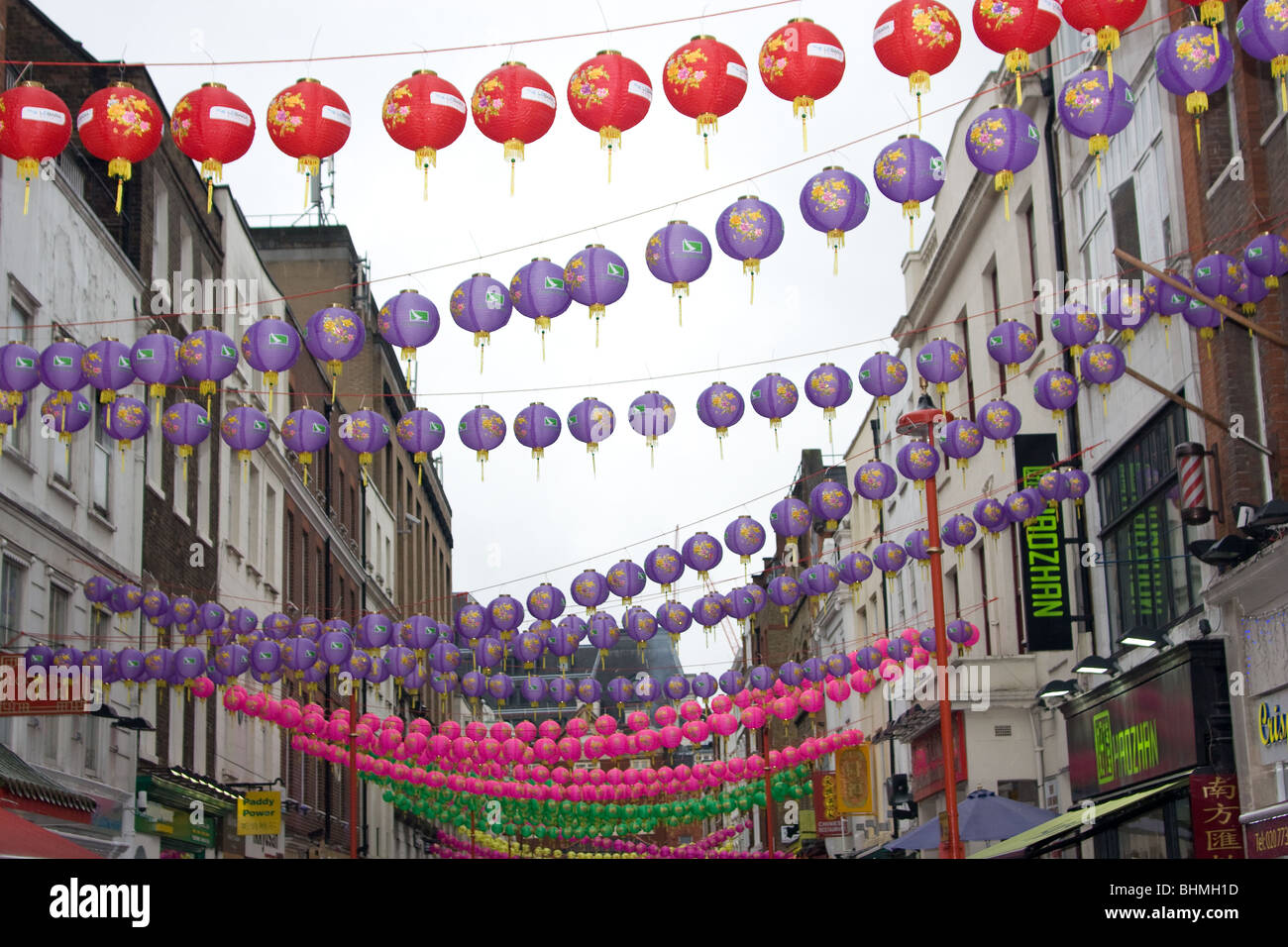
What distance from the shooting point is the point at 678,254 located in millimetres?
12859

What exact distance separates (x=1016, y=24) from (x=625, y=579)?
11.7 metres

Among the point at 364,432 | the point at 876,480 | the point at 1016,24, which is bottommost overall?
the point at 876,480

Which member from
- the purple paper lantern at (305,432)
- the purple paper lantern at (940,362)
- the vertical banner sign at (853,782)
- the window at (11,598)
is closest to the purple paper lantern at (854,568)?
Answer: the purple paper lantern at (940,362)

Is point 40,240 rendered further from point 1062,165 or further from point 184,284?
→ point 1062,165

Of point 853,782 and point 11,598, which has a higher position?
point 11,598

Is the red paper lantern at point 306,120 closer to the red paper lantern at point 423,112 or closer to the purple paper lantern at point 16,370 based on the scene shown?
the red paper lantern at point 423,112

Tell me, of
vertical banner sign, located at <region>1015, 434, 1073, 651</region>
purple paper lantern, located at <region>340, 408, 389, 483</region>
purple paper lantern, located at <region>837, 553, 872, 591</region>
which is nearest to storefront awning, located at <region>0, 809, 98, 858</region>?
purple paper lantern, located at <region>340, 408, 389, 483</region>

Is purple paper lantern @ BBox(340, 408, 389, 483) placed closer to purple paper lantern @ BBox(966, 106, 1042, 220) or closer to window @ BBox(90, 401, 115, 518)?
window @ BBox(90, 401, 115, 518)

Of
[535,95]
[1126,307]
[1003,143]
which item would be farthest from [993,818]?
[535,95]

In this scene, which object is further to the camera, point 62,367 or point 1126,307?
point 62,367

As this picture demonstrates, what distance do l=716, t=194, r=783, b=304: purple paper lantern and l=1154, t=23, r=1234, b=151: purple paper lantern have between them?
324cm

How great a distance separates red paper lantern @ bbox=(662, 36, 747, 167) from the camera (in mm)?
10914

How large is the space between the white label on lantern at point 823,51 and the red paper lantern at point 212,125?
4.20 metres

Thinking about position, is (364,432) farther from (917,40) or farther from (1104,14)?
(1104,14)
